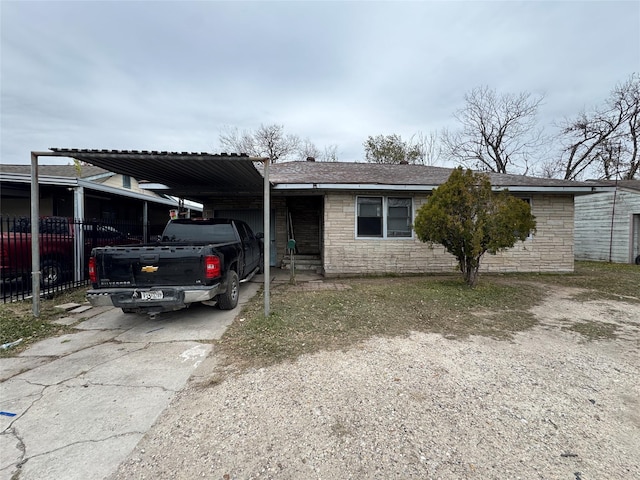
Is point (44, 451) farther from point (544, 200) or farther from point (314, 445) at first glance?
point (544, 200)

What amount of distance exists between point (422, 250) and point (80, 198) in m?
9.66

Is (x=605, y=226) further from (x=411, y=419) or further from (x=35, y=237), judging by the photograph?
(x=35, y=237)

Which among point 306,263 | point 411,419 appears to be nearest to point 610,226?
point 306,263

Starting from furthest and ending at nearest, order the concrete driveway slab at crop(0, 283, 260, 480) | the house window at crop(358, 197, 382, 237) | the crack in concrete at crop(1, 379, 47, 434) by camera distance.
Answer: the house window at crop(358, 197, 382, 237)
the crack in concrete at crop(1, 379, 47, 434)
the concrete driveway slab at crop(0, 283, 260, 480)

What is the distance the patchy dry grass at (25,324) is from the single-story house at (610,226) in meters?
18.0

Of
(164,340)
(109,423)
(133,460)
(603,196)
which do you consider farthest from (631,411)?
(603,196)

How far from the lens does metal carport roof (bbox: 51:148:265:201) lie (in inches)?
184

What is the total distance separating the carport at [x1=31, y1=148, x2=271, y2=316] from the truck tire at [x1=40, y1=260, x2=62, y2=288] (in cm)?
205

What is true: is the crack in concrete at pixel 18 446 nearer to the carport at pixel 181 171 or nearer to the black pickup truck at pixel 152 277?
the black pickup truck at pixel 152 277

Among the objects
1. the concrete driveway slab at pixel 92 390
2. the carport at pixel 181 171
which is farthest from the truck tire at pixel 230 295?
the carport at pixel 181 171

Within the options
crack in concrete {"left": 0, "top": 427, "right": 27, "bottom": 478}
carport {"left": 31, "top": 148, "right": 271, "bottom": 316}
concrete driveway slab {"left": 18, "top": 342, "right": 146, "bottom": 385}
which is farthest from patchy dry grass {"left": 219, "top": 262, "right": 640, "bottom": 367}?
crack in concrete {"left": 0, "top": 427, "right": 27, "bottom": 478}

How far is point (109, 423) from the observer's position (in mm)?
2357

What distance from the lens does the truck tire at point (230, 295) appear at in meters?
5.23

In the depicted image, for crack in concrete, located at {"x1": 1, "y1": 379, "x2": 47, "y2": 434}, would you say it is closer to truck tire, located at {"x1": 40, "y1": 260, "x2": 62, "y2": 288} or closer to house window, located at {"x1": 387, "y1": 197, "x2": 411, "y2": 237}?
truck tire, located at {"x1": 40, "y1": 260, "x2": 62, "y2": 288}
